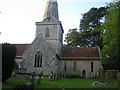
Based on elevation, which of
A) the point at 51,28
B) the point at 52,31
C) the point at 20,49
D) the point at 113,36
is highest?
the point at 51,28

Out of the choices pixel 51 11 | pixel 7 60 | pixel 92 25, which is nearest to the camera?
pixel 7 60

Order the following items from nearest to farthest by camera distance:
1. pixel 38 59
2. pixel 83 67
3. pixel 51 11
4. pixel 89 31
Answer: pixel 38 59, pixel 83 67, pixel 51 11, pixel 89 31

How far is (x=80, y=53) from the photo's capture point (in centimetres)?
2994

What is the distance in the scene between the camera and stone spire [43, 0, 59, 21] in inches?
1246

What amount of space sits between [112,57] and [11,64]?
13.5 meters

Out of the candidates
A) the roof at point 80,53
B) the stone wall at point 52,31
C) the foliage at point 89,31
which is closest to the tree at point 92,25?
the foliage at point 89,31

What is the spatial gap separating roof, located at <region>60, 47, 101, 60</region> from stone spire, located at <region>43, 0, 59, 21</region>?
7.52 meters

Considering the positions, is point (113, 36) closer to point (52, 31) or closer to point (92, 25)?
point (52, 31)

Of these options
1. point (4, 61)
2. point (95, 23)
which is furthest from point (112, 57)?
point (95, 23)

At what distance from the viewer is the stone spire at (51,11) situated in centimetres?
3164

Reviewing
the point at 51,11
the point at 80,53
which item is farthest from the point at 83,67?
the point at 51,11

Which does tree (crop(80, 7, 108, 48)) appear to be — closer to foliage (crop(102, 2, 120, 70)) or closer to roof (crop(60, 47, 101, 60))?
roof (crop(60, 47, 101, 60))

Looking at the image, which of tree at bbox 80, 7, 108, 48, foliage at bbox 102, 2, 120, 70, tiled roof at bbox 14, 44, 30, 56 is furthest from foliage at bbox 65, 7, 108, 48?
foliage at bbox 102, 2, 120, 70

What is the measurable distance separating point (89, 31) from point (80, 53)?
33.2ft
